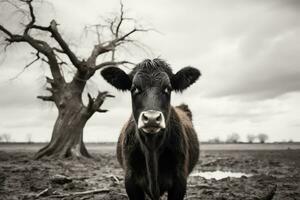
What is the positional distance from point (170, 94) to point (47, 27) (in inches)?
Answer: 726

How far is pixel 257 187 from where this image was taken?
1043 centimetres

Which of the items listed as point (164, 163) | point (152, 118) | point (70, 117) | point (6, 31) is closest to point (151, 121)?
point (152, 118)

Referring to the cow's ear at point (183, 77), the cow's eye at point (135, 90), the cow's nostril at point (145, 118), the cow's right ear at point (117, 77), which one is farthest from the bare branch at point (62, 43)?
the cow's nostril at point (145, 118)

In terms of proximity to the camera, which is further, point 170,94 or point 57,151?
point 57,151

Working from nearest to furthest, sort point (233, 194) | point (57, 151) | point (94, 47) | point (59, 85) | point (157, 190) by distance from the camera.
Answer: point (157, 190)
point (233, 194)
point (57, 151)
point (59, 85)
point (94, 47)

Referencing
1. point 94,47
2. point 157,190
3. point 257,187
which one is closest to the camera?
point 157,190

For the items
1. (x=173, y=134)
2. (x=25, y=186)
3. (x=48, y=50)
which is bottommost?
(x=25, y=186)

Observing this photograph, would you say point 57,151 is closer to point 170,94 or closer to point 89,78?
point 89,78

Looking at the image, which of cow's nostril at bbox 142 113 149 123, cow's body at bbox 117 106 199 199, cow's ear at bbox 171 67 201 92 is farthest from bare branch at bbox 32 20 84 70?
cow's nostril at bbox 142 113 149 123

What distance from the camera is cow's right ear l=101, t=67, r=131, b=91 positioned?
6.15 meters

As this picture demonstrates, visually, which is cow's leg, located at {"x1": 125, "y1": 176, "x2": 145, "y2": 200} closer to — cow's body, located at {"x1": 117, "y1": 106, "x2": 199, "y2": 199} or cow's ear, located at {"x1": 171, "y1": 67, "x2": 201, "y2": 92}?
cow's body, located at {"x1": 117, "y1": 106, "x2": 199, "y2": 199}

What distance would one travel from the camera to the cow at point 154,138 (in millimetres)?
5555

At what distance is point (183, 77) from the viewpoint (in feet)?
20.5

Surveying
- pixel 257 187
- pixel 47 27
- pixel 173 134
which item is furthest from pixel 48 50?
pixel 173 134
